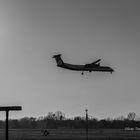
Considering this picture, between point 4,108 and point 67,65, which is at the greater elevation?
point 67,65

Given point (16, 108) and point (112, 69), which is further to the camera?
point (112, 69)

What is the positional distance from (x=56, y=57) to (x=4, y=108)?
2826 centimetres

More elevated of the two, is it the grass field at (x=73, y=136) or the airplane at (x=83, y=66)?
the airplane at (x=83, y=66)

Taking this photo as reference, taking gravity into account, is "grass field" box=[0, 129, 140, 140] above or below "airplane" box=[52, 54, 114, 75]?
below

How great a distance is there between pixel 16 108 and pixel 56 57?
93.6 ft

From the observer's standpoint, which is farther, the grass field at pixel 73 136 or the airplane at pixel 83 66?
the grass field at pixel 73 136

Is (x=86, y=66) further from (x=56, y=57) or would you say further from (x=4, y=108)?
(x=4, y=108)

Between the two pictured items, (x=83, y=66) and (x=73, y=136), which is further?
(x=73, y=136)

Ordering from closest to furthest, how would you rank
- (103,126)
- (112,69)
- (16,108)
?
(16,108)
(112,69)
(103,126)

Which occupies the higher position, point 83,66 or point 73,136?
point 83,66

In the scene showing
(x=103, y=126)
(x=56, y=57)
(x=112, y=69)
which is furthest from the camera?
(x=103, y=126)

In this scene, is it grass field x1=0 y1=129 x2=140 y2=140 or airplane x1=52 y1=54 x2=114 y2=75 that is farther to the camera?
grass field x1=0 y1=129 x2=140 y2=140

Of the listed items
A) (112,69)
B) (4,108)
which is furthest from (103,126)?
(4,108)

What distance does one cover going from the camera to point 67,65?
178ft
